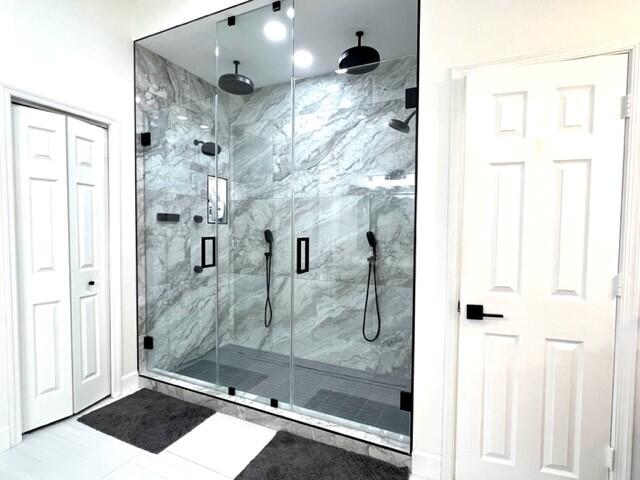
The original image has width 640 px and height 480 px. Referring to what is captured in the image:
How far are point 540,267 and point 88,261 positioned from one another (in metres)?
2.95

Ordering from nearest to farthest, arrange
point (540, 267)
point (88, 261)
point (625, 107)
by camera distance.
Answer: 1. point (625, 107)
2. point (540, 267)
3. point (88, 261)

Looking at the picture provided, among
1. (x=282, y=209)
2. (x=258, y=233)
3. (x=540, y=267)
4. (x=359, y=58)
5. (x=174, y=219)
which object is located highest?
(x=359, y=58)

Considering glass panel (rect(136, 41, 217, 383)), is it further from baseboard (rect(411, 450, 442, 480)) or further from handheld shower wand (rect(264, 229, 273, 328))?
baseboard (rect(411, 450, 442, 480))

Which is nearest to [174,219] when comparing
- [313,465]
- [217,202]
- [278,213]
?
[217,202]

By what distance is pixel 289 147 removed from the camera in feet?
10.00

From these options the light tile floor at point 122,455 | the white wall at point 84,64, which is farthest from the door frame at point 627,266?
the white wall at point 84,64

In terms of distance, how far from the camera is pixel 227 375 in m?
2.83

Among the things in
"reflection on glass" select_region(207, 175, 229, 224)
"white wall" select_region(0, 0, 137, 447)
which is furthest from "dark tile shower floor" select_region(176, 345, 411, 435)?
"reflection on glass" select_region(207, 175, 229, 224)

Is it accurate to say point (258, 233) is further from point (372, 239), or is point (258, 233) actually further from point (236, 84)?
point (236, 84)

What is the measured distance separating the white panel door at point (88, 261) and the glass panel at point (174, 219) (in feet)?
1.09

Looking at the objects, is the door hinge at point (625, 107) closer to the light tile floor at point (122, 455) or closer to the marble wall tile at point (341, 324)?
the marble wall tile at point (341, 324)

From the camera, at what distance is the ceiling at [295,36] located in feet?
7.96

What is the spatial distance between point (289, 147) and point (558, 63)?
2.07 metres

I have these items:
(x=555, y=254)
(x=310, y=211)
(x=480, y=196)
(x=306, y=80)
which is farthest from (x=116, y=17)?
(x=555, y=254)
